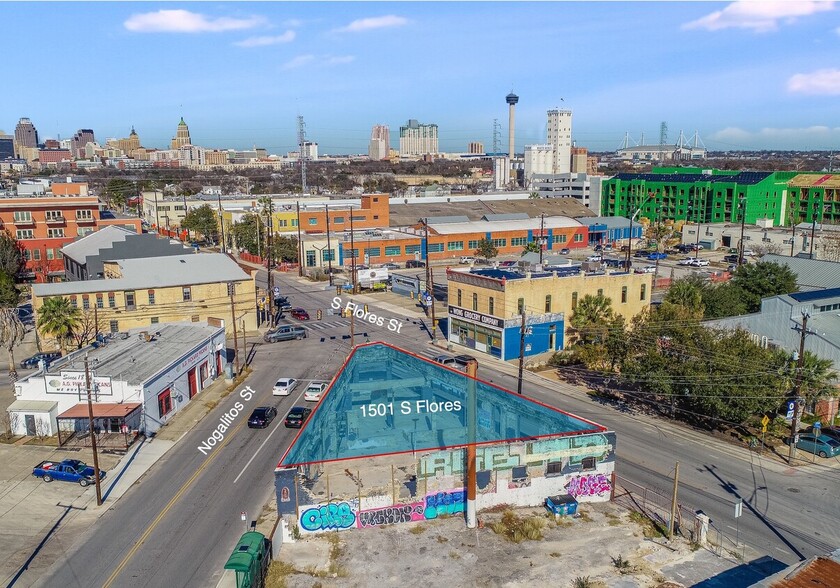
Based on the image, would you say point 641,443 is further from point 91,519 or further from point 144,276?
point 144,276

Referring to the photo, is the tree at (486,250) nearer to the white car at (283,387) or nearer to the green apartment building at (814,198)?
the white car at (283,387)

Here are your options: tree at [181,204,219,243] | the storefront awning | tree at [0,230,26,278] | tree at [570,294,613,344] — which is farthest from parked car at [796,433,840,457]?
tree at [181,204,219,243]

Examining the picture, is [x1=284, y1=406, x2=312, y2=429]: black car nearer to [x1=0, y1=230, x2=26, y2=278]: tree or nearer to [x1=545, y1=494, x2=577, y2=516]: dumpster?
[x1=545, y1=494, x2=577, y2=516]: dumpster

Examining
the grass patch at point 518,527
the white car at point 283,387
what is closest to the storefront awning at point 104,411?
the white car at point 283,387

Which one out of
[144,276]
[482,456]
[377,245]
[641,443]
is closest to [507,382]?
[641,443]

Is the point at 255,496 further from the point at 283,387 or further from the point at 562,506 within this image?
the point at 283,387

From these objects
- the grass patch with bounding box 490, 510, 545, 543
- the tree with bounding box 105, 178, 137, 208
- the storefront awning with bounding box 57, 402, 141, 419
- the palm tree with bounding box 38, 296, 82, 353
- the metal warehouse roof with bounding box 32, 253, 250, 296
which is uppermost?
the tree with bounding box 105, 178, 137, 208
